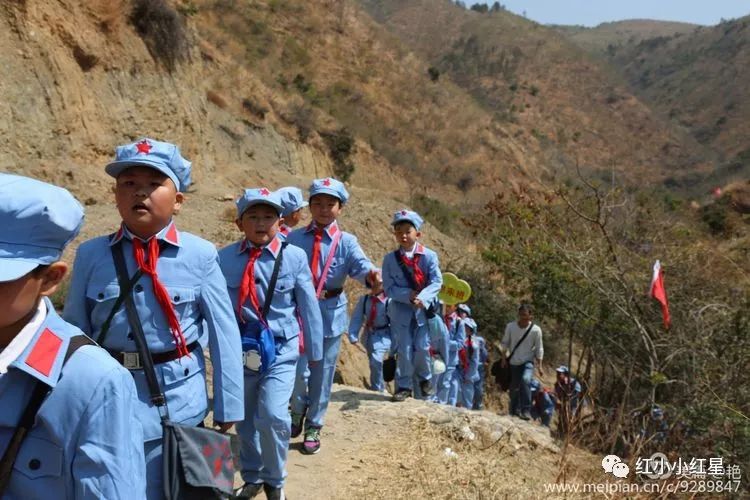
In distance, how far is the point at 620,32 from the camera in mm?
130750

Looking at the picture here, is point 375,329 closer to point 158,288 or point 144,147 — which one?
point 158,288

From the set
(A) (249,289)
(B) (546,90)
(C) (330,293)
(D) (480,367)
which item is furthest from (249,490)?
(B) (546,90)

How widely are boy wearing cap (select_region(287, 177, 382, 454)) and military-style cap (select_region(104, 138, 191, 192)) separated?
101 inches

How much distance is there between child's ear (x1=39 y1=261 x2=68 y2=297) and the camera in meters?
1.46

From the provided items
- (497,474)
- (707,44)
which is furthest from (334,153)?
(707,44)

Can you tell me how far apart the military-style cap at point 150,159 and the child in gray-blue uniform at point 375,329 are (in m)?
4.99

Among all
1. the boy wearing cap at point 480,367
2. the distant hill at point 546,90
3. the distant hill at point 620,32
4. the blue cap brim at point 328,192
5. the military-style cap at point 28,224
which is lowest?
the boy wearing cap at point 480,367

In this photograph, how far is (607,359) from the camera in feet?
27.7

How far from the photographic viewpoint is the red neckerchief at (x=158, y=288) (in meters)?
2.48

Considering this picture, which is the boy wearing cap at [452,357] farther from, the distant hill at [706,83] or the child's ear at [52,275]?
the distant hill at [706,83]

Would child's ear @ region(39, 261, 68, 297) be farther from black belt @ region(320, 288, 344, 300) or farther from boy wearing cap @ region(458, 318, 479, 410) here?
boy wearing cap @ region(458, 318, 479, 410)

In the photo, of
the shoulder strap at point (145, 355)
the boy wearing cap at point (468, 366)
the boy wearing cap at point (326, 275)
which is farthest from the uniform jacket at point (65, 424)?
the boy wearing cap at point (468, 366)

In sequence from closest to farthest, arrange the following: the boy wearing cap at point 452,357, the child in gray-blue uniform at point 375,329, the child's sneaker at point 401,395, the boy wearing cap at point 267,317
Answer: the boy wearing cap at point 267,317
the child's sneaker at point 401,395
the child in gray-blue uniform at point 375,329
the boy wearing cap at point 452,357

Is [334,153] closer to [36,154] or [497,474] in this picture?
[36,154]
